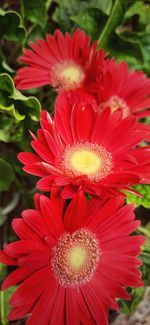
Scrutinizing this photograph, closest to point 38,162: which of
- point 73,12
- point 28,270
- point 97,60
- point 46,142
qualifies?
point 46,142

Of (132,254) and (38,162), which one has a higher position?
(38,162)

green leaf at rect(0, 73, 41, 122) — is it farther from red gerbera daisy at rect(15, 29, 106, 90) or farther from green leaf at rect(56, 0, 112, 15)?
green leaf at rect(56, 0, 112, 15)

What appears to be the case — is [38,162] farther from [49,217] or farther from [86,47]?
[86,47]

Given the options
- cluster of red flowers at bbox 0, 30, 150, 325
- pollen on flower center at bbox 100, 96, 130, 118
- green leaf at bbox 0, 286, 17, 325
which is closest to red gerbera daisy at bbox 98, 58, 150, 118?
pollen on flower center at bbox 100, 96, 130, 118

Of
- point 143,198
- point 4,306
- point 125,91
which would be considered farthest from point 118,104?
point 4,306

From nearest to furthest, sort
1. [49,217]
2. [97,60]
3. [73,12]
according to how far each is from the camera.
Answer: [49,217] → [97,60] → [73,12]

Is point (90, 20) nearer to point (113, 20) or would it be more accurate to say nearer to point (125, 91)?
point (113, 20)
